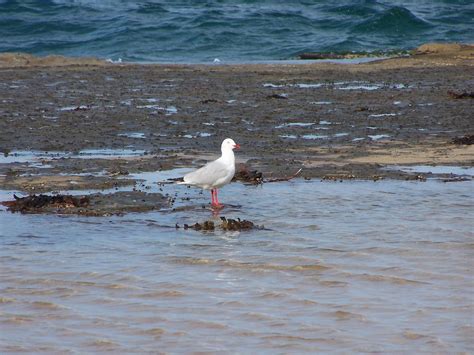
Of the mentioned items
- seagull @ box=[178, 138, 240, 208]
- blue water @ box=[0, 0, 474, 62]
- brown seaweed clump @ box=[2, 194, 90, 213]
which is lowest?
blue water @ box=[0, 0, 474, 62]

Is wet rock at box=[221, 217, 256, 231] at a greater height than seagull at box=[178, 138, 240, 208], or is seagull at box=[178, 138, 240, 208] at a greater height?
seagull at box=[178, 138, 240, 208]

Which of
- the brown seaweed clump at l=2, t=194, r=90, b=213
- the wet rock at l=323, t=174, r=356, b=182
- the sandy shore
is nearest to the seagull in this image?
the brown seaweed clump at l=2, t=194, r=90, b=213

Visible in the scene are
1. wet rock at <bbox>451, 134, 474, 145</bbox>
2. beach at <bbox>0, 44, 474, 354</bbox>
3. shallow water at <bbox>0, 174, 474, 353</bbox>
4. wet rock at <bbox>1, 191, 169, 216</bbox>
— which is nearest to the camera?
shallow water at <bbox>0, 174, 474, 353</bbox>

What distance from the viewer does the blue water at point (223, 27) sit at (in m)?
36.2

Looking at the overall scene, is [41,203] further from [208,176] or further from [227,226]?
[227,226]

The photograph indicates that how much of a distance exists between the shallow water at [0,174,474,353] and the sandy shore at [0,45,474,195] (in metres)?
1.56

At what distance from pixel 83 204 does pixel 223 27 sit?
30.0 metres

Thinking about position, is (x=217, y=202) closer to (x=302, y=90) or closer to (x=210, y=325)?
(x=210, y=325)

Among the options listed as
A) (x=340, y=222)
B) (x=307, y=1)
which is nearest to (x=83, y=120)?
(x=340, y=222)

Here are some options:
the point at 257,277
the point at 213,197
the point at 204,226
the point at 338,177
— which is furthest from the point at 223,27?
Answer: the point at 257,277

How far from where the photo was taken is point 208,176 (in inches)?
396

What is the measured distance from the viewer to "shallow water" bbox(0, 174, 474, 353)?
6203 millimetres

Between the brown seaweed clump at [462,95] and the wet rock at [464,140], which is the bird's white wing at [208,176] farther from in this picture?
the brown seaweed clump at [462,95]

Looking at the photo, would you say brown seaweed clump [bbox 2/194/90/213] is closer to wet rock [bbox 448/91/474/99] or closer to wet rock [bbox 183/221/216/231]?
wet rock [bbox 183/221/216/231]
